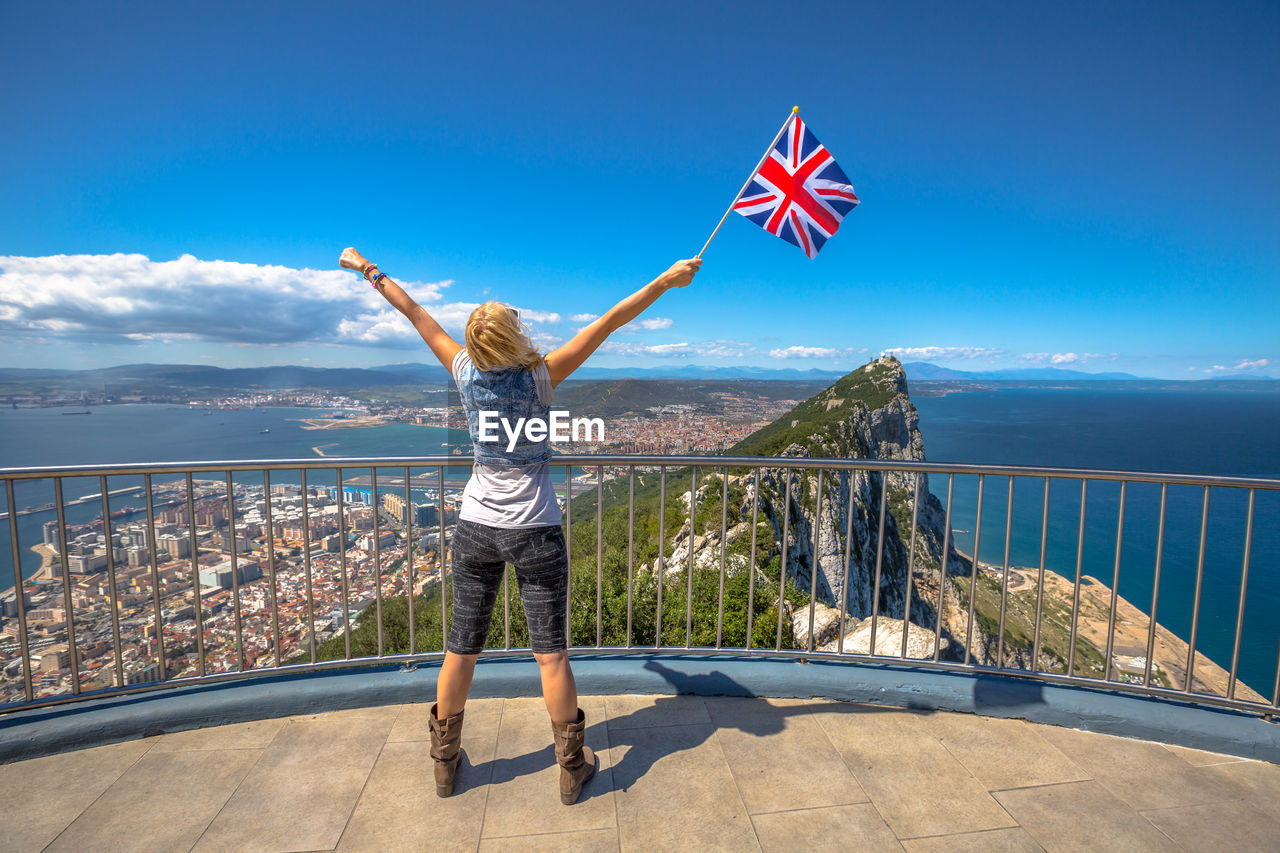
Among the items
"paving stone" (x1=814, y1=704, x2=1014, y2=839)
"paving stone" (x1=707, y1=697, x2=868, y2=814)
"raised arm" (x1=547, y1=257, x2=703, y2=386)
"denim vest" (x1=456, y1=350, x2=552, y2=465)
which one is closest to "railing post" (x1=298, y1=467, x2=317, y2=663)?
"denim vest" (x1=456, y1=350, x2=552, y2=465)

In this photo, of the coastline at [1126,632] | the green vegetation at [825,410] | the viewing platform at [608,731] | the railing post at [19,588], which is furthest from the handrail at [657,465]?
the coastline at [1126,632]

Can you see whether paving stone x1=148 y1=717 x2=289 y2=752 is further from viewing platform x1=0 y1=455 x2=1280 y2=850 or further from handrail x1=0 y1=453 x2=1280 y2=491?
handrail x1=0 y1=453 x2=1280 y2=491

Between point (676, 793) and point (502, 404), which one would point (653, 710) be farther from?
point (502, 404)

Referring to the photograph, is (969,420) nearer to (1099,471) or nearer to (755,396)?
(755,396)

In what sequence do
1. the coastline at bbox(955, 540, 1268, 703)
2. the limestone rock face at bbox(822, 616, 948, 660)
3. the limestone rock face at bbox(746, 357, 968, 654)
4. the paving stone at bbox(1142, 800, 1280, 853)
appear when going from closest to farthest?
1. the paving stone at bbox(1142, 800, 1280, 853)
2. the limestone rock face at bbox(822, 616, 948, 660)
3. the limestone rock face at bbox(746, 357, 968, 654)
4. the coastline at bbox(955, 540, 1268, 703)

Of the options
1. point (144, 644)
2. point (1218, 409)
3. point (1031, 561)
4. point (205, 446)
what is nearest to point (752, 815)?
point (144, 644)

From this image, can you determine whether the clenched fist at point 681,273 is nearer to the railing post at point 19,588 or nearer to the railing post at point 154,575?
the railing post at point 154,575

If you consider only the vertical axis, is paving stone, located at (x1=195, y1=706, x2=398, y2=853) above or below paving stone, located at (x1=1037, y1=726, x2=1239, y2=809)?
above
